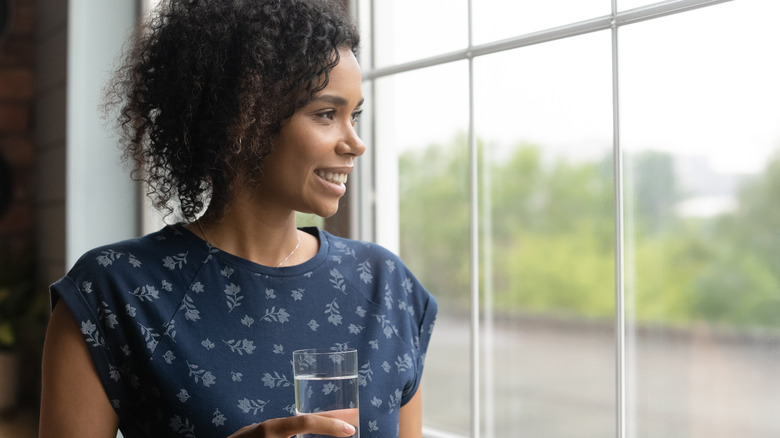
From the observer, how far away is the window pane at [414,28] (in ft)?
5.83

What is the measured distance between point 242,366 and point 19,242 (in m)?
1.98

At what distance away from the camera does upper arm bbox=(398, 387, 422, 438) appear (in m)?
1.38

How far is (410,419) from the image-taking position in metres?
1.39

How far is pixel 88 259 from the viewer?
117 cm

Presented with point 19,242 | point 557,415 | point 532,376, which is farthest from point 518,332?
point 19,242

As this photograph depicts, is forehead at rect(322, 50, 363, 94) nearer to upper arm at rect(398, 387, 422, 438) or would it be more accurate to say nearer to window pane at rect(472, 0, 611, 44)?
window pane at rect(472, 0, 611, 44)

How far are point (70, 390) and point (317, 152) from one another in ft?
1.74

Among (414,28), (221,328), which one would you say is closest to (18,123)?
(414,28)

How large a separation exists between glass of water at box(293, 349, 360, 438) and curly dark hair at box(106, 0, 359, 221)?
41cm

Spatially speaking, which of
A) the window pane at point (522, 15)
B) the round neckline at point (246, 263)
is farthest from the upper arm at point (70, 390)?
the window pane at point (522, 15)

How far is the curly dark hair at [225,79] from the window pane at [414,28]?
0.53 metres

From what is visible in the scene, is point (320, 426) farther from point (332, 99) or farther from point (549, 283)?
point (549, 283)

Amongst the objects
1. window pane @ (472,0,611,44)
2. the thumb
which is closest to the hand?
the thumb

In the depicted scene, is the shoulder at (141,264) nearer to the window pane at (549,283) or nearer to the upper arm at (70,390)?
the upper arm at (70,390)
